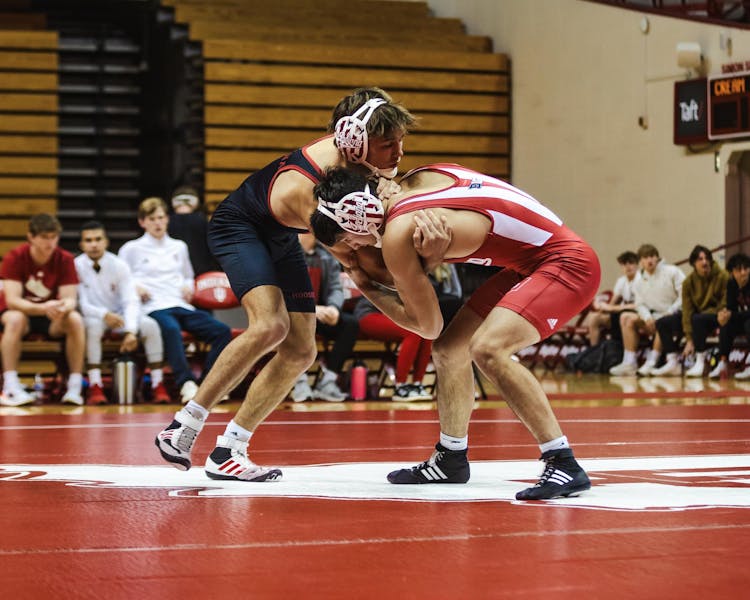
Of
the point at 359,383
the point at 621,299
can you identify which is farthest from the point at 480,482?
the point at 621,299

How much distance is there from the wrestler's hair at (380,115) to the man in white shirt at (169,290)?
4219 mm

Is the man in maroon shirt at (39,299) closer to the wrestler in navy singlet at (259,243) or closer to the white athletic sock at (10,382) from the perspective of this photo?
the white athletic sock at (10,382)

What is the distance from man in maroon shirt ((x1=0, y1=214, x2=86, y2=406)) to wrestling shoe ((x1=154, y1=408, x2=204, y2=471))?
3.95m

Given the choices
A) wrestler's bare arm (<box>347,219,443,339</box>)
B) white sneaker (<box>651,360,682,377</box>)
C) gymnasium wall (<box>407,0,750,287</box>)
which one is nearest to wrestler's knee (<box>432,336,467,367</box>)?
wrestler's bare arm (<box>347,219,443,339</box>)

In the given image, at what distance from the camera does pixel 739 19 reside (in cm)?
1150

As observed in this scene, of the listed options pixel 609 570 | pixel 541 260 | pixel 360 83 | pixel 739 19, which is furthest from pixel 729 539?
pixel 360 83

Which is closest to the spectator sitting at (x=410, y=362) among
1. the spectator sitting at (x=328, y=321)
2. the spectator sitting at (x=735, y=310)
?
the spectator sitting at (x=328, y=321)

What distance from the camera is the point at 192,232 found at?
28.8ft

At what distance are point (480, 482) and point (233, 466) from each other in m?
0.78

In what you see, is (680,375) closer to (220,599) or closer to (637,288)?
(637,288)

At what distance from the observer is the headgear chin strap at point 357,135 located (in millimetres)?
3652

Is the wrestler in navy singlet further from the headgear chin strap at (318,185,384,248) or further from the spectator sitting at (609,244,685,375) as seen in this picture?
the spectator sitting at (609,244,685,375)

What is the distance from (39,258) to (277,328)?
4202mm

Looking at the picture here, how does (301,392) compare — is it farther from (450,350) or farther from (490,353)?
(490,353)
